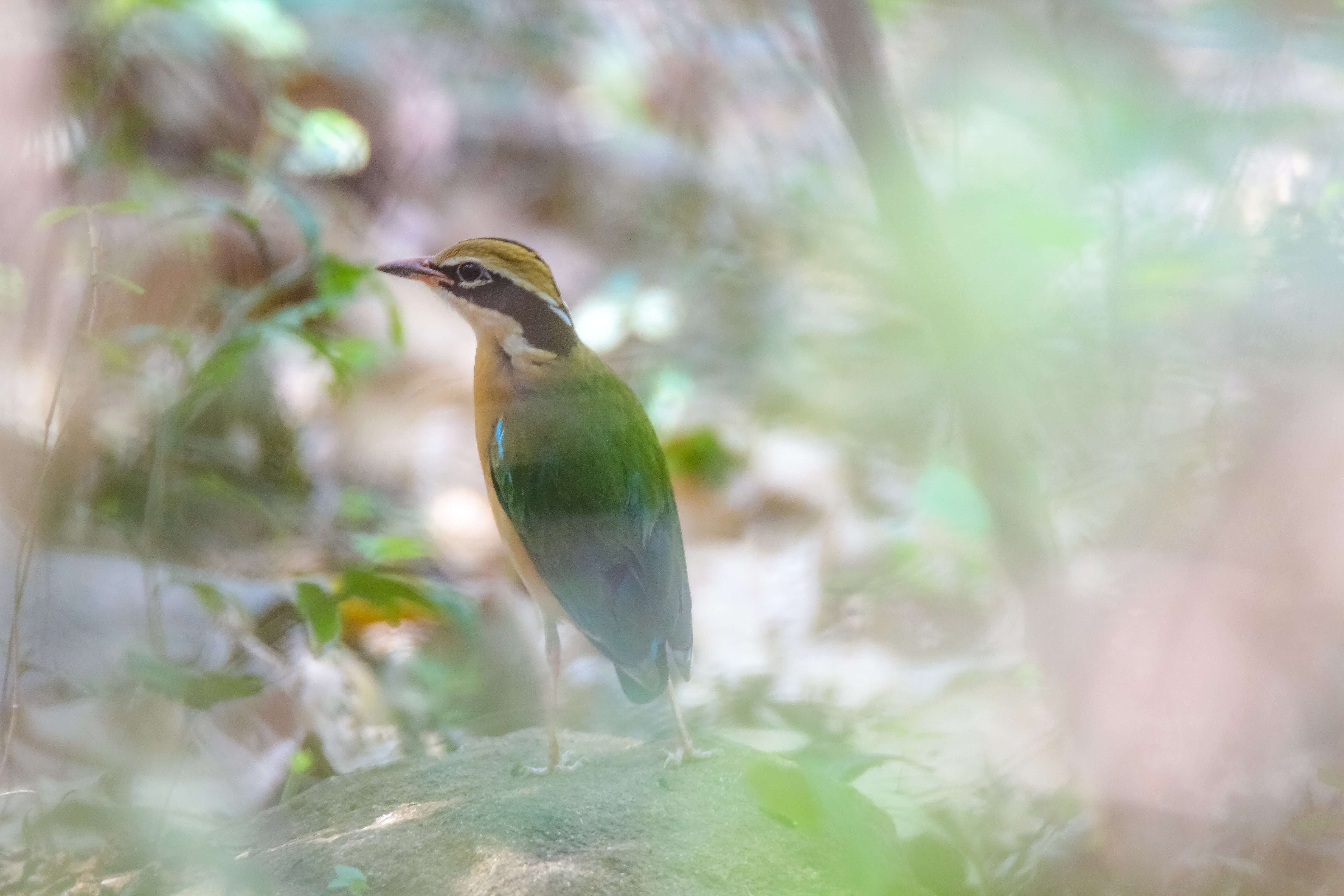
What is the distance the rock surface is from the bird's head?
676 mm

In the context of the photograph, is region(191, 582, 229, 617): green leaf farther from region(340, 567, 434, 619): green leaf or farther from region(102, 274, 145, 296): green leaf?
region(102, 274, 145, 296): green leaf

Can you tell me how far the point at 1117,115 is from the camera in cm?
226

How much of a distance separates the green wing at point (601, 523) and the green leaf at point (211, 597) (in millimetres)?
791

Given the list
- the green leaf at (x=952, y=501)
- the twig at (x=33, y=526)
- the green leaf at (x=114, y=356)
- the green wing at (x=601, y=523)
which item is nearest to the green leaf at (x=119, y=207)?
the twig at (x=33, y=526)

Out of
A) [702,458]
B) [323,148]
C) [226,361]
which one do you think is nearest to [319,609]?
[226,361]

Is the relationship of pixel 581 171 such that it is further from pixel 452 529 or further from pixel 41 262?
pixel 41 262

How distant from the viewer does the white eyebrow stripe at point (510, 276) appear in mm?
1719

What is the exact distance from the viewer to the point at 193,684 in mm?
2037

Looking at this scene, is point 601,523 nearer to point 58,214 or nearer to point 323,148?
point 58,214

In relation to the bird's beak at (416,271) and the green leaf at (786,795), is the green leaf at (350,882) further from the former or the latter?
the bird's beak at (416,271)

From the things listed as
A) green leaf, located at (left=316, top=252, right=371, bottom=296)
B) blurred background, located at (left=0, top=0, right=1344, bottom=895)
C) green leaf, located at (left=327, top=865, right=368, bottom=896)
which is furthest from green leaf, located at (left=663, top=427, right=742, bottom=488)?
green leaf, located at (left=327, top=865, right=368, bottom=896)

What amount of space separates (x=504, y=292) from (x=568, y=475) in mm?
306

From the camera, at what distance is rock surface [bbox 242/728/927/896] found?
145 cm

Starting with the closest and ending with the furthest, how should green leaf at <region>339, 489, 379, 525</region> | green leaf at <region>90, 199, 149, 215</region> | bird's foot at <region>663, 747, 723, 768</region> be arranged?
bird's foot at <region>663, 747, 723, 768</region>, green leaf at <region>90, 199, 149, 215</region>, green leaf at <region>339, 489, 379, 525</region>
